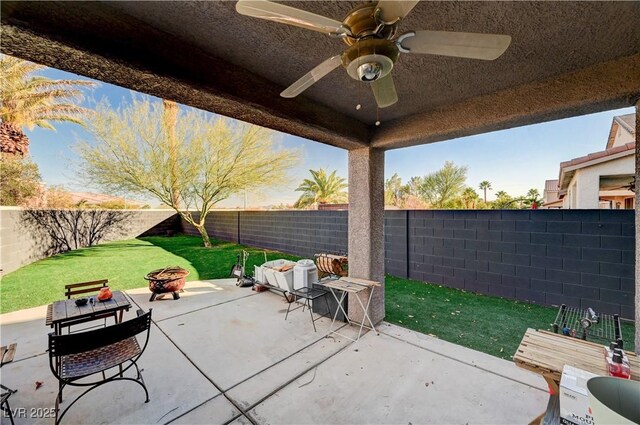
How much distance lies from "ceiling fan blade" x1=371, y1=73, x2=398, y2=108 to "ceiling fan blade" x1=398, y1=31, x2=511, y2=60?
0.86ft

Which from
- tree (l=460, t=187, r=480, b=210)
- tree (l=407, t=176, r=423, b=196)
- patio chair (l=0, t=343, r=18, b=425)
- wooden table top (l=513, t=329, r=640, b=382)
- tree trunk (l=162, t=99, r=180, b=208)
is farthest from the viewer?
tree (l=407, t=176, r=423, b=196)

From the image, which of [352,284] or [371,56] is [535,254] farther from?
[371,56]

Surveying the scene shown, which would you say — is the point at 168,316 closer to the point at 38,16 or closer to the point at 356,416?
the point at 356,416

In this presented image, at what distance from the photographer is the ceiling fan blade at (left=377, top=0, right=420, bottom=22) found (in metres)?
1.05

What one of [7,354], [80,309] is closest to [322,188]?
[80,309]

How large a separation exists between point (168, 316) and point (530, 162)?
16917 millimetres

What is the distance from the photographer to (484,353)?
2.67 meters

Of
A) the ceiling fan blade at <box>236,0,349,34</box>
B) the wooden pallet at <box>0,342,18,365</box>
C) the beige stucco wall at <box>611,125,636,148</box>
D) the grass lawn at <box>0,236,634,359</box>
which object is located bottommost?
the grass lawn at <box>0,236,634,359</box>

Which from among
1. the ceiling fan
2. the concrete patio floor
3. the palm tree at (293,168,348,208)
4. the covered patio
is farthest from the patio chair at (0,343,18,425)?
the palm tree at (293,168,348,208)

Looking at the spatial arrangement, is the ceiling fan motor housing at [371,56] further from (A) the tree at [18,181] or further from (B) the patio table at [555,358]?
(A) the tree at [18,181]

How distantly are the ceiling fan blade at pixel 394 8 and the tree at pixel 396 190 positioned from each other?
57.0 feet

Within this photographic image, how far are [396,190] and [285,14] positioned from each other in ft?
61.6

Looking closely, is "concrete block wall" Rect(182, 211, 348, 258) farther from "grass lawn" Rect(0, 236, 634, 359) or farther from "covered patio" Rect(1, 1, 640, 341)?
"covered patio" Rect(1, 1, 640, 341)

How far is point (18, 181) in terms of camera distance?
9.53 metres
